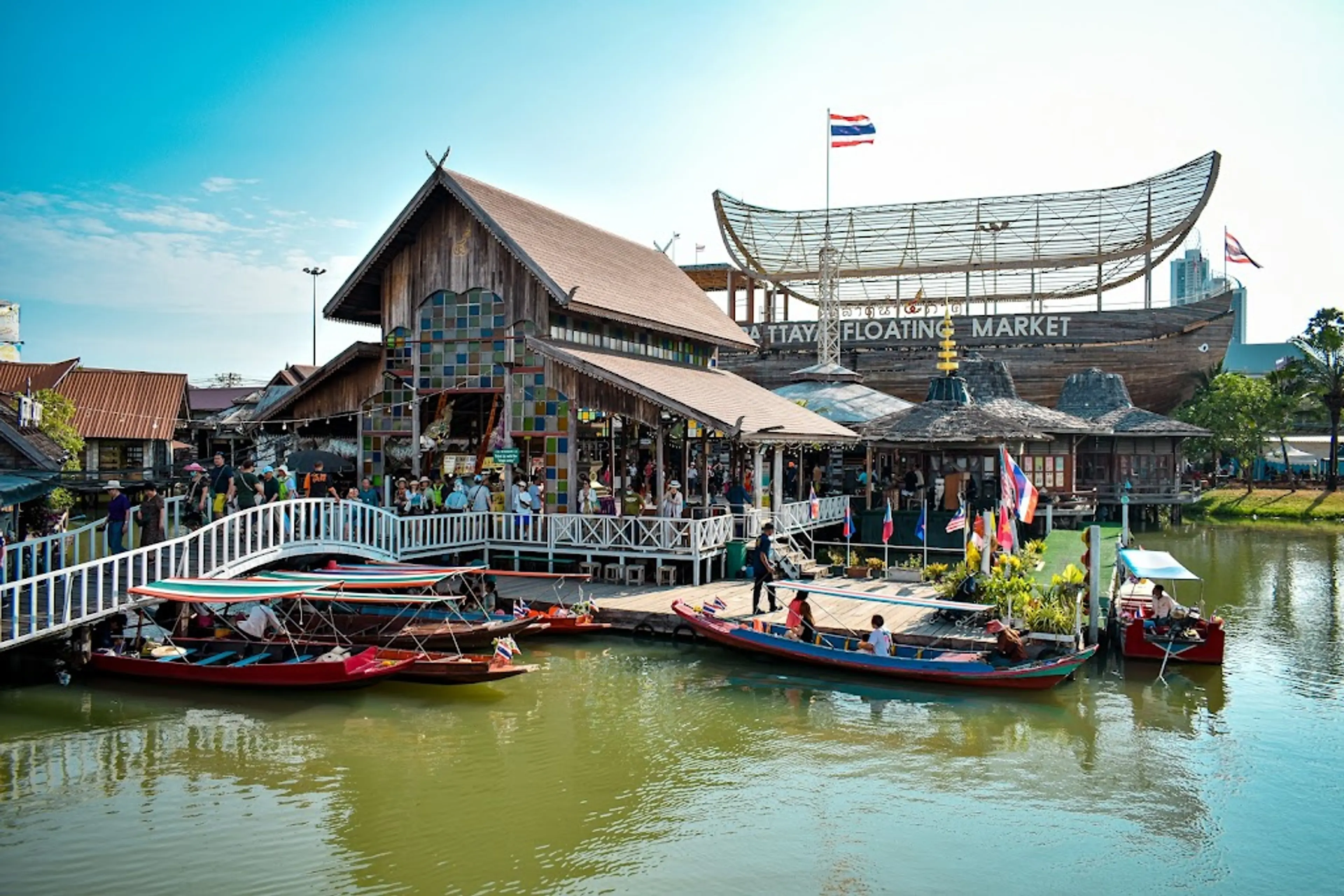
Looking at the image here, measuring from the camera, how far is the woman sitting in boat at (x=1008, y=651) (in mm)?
15938

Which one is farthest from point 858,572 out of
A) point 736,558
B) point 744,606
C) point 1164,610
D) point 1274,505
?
point 1274,505

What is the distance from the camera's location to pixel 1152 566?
18875 millimetres

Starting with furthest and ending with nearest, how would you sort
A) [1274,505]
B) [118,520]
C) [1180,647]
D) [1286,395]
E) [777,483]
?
[1286,395]
[1274,505]
[777,483]
[1180,647]
[118,520]

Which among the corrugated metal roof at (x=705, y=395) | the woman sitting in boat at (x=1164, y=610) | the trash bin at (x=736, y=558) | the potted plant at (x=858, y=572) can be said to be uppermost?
the corrugated metal roof at (x=705, y=395)

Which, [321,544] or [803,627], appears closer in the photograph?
[803,627]

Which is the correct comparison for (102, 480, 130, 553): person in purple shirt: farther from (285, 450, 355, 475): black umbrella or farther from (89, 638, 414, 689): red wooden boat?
(285, 450, 355, 475): black umbrella

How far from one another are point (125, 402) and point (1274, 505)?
169 ft

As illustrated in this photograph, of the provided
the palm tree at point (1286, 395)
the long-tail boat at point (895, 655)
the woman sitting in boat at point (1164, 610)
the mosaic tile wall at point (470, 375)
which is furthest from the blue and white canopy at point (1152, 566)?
the palm tree at point (1286, 395)

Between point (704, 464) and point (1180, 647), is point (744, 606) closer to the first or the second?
point (1180, 647)

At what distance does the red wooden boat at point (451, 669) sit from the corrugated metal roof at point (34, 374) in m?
35.1

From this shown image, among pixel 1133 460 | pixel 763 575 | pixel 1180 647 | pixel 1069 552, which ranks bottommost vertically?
pixel 1180 647

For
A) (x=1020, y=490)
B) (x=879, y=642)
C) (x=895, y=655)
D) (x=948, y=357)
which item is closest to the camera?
(x=879, y=642)

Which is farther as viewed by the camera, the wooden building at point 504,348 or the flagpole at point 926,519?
the flagpole at point 926,519

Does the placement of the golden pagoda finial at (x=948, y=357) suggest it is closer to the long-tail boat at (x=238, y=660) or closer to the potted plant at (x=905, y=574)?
the potted plant at (x=905, y=574)
